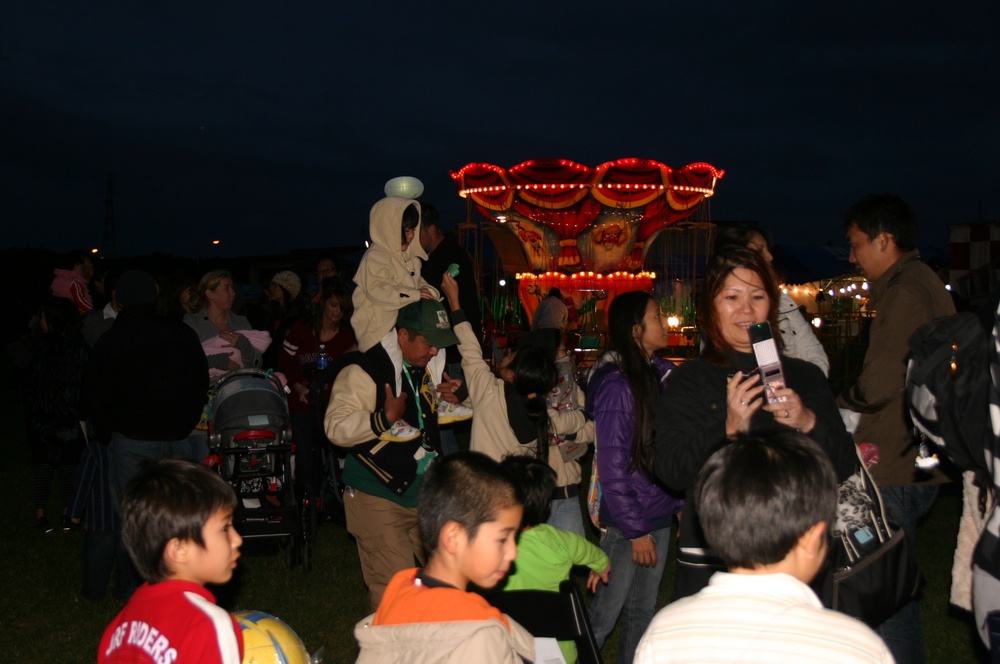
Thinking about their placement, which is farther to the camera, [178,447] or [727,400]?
[178,447]

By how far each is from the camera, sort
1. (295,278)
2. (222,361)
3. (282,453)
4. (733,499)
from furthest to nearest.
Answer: (295,278), (222,361), (282,453), (733,499)

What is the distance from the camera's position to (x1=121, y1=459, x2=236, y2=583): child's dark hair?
8.90ft

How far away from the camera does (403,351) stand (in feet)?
13.7

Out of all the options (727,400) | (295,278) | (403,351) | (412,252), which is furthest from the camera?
(295,278)

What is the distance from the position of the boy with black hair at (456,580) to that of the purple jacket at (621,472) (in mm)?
1252

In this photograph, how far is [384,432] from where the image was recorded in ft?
13.0

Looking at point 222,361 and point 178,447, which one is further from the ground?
point 222,361

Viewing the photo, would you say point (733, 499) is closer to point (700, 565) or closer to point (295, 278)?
point (700, 565)

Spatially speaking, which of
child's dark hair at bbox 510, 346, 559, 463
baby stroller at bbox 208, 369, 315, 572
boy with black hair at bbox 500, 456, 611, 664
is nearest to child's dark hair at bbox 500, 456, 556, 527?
boy with black hair at bbox 500, 456, 611, 664

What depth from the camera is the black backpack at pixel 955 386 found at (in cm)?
221

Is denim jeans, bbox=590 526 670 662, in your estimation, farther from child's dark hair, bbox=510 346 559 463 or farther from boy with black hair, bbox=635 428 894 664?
boy with black hair, bbox=635 428 894 664

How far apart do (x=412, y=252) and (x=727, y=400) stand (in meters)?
2.35

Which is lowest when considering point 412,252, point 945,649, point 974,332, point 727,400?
point 945,649

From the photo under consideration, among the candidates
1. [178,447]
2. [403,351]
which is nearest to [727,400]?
[403,351]
